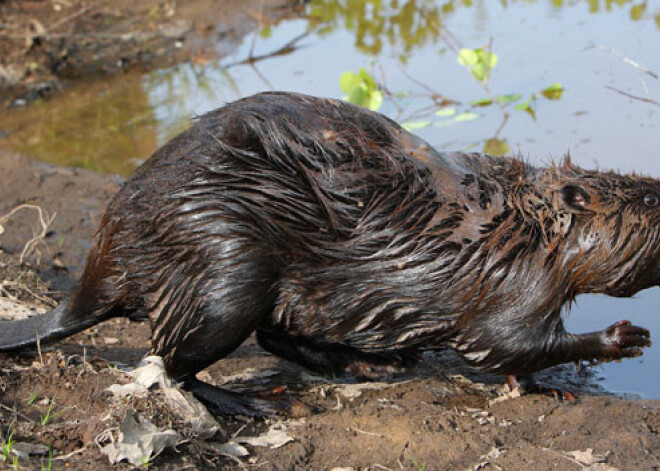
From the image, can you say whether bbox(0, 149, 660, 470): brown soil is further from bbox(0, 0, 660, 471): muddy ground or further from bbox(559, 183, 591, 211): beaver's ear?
bbox(559, 183, 591, 211): beaver's ear

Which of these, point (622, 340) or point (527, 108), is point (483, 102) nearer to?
point (527, 108)

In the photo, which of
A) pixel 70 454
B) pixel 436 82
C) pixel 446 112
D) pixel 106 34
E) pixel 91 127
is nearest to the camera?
pixel 70 454

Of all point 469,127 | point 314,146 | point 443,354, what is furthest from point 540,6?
point 314,146

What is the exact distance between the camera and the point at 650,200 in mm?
3135

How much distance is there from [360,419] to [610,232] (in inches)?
43.6

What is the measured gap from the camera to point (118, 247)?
10.4 feet

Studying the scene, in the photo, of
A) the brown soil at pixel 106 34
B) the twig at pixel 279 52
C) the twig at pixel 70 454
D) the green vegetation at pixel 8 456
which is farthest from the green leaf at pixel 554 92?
the green vegetation at pixel 8 456

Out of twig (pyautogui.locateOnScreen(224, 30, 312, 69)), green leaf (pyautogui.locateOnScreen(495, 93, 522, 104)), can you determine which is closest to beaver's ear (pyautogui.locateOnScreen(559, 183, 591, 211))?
green leaf (pyautogui.locateOnScreen(495, 93, 522, 104))

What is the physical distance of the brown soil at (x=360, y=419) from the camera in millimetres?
2713

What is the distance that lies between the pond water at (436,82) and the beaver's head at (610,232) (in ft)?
3.21

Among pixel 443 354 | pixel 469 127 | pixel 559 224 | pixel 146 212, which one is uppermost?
pixel 146 212

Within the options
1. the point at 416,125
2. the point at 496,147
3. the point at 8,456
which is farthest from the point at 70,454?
the point at 416,125

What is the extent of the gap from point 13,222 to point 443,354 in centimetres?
254

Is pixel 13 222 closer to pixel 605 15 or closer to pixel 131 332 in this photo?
pixel 131 332
